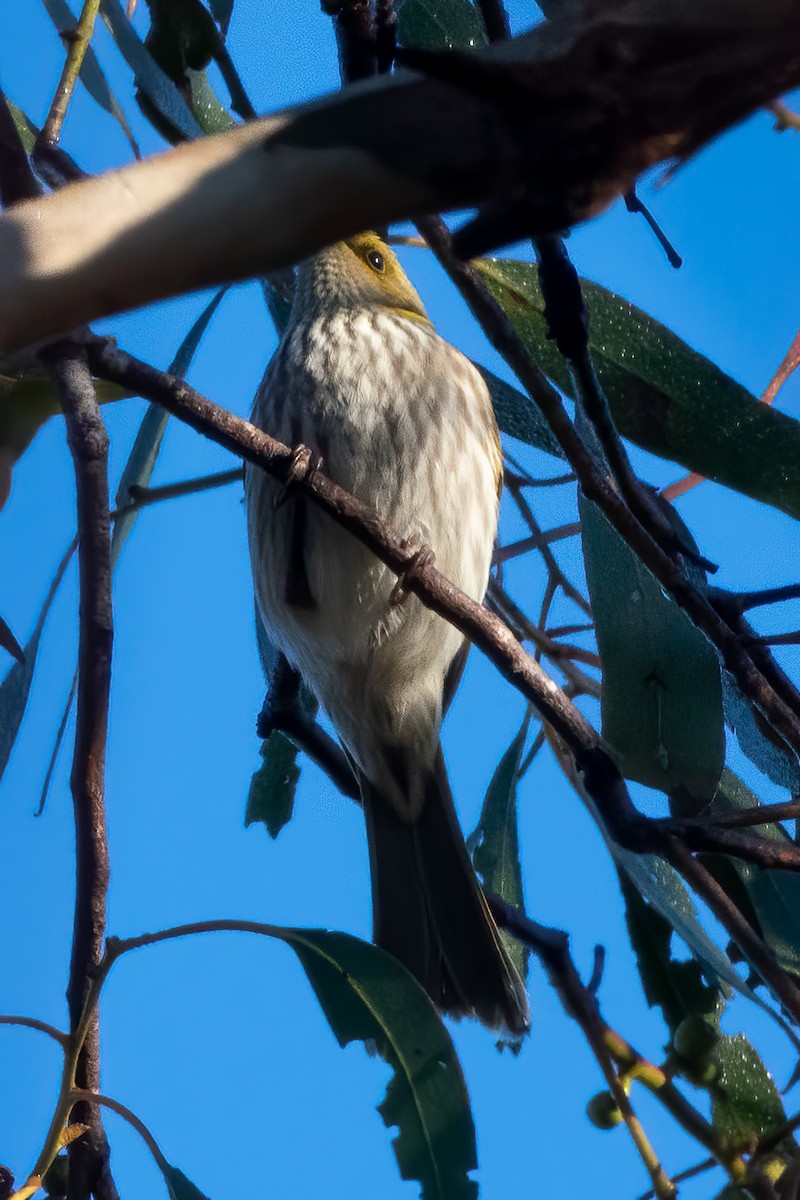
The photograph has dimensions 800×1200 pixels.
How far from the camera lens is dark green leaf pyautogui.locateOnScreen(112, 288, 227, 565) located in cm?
229

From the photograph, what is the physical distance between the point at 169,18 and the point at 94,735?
4.05 ft

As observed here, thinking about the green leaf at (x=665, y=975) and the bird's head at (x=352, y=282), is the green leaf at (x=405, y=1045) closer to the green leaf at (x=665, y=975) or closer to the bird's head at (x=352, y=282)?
the green leaf at (x=665, y=975)

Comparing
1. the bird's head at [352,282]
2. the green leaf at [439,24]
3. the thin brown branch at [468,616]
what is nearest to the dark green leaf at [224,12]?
the green leaf at [439,24]

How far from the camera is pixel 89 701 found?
1.62 m

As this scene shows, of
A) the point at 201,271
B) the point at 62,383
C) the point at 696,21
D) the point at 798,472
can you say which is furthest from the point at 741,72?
the point at 798,472

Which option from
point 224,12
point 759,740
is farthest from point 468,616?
point 224,12

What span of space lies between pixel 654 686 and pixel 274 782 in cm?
112

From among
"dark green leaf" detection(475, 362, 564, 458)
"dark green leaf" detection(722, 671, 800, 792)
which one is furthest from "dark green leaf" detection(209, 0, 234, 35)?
"dark green leaf" detection(722, 671, 800, 792)

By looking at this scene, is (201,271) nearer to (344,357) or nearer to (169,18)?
(169,18)

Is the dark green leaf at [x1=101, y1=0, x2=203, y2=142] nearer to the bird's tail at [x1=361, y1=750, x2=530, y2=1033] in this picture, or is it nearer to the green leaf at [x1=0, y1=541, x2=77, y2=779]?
the green leaf at [x1=0, y1=541, x2=77, y2=779]

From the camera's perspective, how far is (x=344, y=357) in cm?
265

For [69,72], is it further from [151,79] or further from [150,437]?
[150,437]

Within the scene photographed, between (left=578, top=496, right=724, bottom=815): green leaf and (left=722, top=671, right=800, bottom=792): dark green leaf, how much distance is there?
0.13 meters

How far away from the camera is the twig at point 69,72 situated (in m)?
1.78
